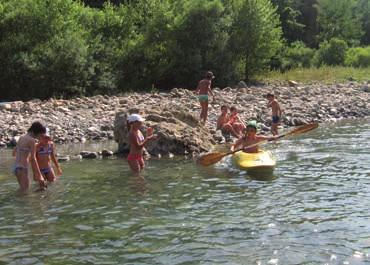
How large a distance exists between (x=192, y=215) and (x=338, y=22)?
58.7 metres

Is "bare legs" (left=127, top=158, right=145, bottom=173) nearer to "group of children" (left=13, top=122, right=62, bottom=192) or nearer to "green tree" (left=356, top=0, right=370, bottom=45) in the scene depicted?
"group of children" (left=13, top=122, right=62, bottom=192)

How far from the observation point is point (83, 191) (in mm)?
11859

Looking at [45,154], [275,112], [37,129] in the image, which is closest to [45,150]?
[45,154]

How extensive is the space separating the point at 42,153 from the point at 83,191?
1.09 meters

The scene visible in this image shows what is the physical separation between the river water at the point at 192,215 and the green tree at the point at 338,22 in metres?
51.2

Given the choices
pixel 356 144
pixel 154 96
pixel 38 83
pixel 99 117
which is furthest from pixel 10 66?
pixel 356 144

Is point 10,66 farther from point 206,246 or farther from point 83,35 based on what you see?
point 206,246

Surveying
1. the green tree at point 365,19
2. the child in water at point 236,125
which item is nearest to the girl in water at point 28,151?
the child in water at point 236,125

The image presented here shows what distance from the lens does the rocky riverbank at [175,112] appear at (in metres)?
16.5

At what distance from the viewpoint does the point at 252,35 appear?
36.7 meters

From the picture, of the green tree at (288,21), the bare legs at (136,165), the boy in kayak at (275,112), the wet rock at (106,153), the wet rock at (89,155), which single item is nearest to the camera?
the bare legs at (136,165)

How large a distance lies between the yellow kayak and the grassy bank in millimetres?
24613

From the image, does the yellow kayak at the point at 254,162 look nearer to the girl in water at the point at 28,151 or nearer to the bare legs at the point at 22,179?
the girl in water at the point at 28,151

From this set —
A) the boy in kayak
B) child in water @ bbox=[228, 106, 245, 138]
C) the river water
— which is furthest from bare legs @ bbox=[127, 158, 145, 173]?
the boy in kayak
